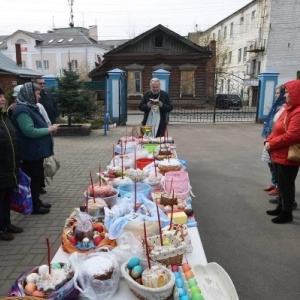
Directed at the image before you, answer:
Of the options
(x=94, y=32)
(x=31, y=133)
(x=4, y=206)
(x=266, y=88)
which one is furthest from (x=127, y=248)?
(x=94, y=32)

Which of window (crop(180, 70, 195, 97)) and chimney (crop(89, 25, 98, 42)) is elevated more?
chimney (crop(89, 25, 98, 42))

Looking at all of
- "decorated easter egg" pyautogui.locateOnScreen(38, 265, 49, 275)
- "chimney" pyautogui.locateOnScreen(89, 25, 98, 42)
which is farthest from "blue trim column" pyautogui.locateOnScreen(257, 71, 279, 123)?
"chimney" pyautogui.locateOnScreen(89, 25, 98, 42)

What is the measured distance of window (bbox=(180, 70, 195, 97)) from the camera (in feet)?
76.4

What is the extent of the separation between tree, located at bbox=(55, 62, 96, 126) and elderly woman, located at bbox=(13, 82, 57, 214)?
23.5 feet

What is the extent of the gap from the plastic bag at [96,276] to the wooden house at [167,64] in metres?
21.8

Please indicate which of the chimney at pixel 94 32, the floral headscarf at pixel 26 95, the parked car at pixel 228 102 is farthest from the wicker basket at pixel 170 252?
the chimney at pixel 94 32

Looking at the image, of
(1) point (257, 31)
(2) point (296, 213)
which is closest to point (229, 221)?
(2) point (296, 213)

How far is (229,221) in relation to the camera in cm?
410

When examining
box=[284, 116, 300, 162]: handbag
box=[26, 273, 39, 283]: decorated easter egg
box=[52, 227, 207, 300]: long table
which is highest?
box=[284, 116, 300, 162]: handbag

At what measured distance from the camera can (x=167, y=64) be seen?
23.3 metres

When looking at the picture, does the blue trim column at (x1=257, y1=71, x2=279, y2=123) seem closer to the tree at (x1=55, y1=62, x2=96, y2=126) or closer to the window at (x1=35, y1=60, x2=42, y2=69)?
the tree at (x1=55, y1=62, x2=96, y2=126)

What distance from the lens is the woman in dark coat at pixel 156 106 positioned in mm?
5539

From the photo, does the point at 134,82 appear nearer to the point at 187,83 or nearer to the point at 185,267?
the point at 187,83

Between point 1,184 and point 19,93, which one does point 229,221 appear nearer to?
point 1,184
